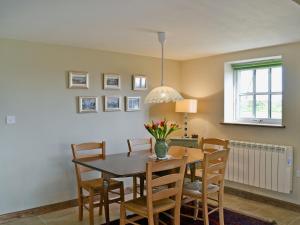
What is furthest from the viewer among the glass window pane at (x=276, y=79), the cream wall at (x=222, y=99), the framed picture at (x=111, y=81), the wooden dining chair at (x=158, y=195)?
the framed picture at (x=111, y=81)

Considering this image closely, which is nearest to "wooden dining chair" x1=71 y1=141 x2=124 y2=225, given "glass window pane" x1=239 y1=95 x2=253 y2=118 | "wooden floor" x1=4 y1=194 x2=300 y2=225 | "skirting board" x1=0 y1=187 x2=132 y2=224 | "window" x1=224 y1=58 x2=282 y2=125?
"wooden floor" x1=4 y1=194 x2=300 y2=225

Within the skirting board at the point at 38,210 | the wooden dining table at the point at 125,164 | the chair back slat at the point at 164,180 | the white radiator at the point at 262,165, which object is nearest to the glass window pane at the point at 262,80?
the white radiator at the point at 262,165

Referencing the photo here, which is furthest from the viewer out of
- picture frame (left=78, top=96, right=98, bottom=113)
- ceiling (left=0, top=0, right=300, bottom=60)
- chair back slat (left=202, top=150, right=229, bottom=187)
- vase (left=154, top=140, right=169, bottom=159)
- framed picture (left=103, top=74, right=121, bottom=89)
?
framed picture (left=103, top=74, right=121, bottom=89)

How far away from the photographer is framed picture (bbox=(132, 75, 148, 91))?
4547mm

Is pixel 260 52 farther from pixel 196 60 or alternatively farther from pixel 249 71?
pixel 196 60

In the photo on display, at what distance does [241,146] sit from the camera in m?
4.23

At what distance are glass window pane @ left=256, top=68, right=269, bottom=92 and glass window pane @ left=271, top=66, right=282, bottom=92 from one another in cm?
9

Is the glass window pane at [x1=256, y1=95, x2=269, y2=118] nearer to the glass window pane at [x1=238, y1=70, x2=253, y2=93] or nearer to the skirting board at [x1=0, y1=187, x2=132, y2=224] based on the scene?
the glass window pane at [x1=238, y1=70, x2=253, y2=93]

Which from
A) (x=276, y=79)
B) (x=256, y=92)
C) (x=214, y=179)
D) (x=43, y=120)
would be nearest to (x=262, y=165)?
(x=256, y=92)

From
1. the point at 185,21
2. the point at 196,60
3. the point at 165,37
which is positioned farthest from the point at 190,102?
the point at 185,21

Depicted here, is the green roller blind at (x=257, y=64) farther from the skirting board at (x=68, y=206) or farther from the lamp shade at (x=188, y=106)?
the skirting board at (x=68, y=206)

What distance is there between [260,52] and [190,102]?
1.29 m

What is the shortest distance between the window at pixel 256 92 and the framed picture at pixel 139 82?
132cm

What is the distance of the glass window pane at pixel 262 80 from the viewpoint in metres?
4.24
